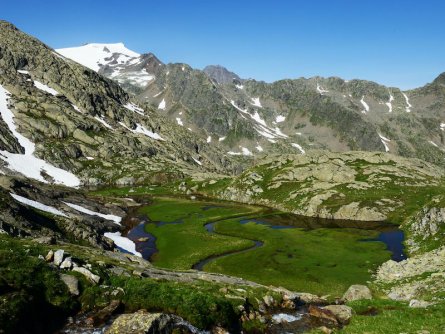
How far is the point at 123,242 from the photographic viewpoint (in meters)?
97.8

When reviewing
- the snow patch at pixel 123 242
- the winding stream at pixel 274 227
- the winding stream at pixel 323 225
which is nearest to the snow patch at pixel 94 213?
the winding stream at pixel 274 227

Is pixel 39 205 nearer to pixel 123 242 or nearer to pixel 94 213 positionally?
pixel 123 242

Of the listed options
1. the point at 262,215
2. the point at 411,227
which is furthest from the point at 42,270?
the point at 262,215

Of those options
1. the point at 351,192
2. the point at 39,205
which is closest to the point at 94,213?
the point at 39,205

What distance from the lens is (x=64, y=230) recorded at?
74812 millimetres

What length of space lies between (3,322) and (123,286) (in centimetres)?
954

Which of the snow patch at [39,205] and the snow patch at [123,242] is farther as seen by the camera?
the snow patch at [123,242]

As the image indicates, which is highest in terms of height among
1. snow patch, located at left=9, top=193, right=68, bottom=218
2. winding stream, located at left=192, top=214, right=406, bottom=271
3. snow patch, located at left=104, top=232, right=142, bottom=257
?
snow patch, located at left=9, top=193, right=68, bottom=218

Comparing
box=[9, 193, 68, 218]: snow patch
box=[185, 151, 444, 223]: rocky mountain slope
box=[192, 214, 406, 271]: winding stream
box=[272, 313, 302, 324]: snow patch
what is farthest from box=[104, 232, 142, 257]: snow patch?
box=[185, 151, 444, 223]: rocky mountain slope

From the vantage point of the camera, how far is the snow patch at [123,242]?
92.4 meters

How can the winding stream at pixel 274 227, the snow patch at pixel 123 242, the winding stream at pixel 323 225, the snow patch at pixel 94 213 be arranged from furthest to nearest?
the snow patch at pixel 94 213
the winding stream at pixel 274 227
the snow patch at pixel 123 242
the winding stream at pixel 323 225

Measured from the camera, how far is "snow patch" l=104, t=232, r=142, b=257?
3639 inches

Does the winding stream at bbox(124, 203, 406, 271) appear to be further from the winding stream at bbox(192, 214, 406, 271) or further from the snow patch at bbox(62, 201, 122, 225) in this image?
the snow patch at bbox(62, 201, 122, 225)

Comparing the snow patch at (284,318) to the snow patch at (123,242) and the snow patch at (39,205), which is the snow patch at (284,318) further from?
the snow patch at (39,205)
